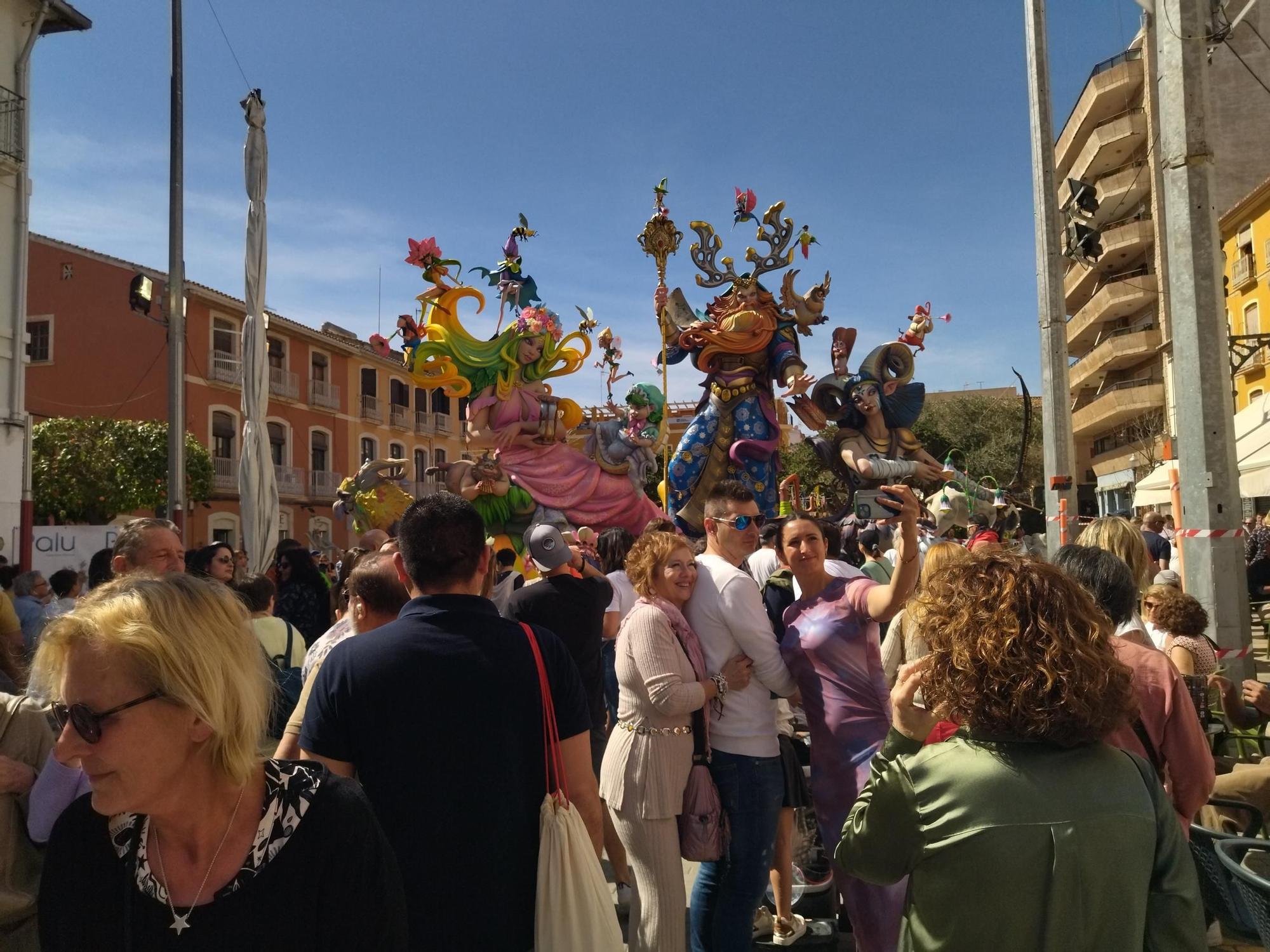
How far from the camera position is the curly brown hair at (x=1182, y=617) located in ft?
14.4

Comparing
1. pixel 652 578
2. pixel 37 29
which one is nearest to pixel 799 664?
pixel 652 578

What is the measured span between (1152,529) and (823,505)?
16.4ft

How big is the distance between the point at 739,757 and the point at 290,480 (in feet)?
97.2

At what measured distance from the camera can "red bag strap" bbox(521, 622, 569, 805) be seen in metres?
2.35

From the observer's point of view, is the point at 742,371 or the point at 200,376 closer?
the point at 742,371

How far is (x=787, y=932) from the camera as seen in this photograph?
3838mm

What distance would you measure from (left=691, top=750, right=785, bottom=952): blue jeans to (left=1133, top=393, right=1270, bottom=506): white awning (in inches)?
291

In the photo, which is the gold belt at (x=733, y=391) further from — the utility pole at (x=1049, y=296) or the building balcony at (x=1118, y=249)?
the building balcony at (x=1118, y=249)

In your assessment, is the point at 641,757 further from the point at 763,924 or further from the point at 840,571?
the point at 763,924

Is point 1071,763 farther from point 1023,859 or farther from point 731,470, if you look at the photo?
point 731,470

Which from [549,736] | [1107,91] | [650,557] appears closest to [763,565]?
[650,557]

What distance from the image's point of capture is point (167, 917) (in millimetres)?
1566

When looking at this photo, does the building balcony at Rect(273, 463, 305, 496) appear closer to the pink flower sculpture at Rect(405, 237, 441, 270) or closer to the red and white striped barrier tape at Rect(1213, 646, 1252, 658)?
the pink flower sculpture at Rect(405, 237, 441, 270)

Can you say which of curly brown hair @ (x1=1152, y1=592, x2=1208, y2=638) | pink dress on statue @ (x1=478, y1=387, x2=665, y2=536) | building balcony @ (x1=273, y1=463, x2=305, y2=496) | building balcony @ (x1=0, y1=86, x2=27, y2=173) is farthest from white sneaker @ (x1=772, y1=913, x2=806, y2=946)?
building balcony @ (x1=273, y1=463, x2=305, y2=496)
